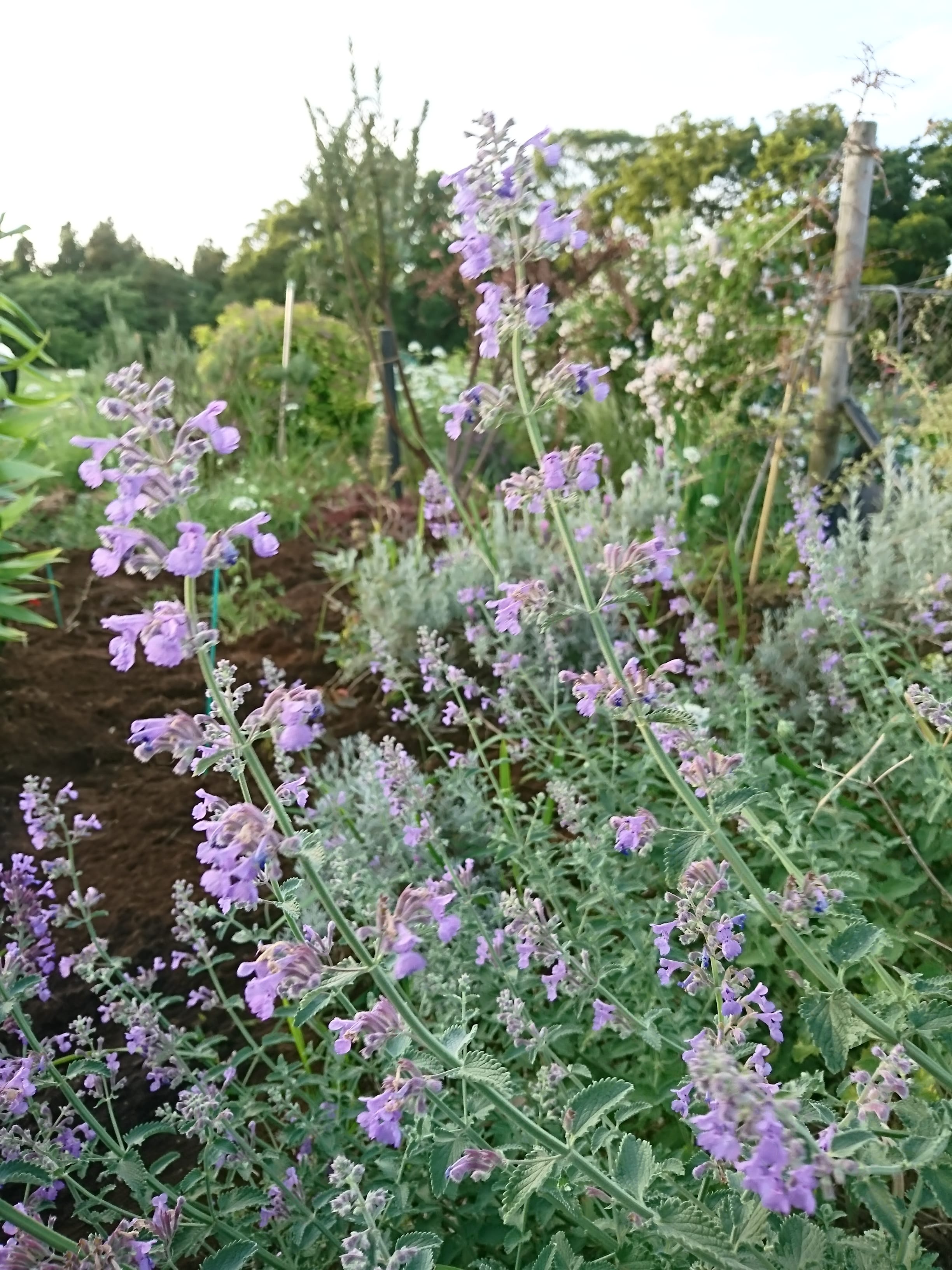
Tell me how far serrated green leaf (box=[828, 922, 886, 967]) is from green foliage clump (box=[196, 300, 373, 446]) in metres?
6.51

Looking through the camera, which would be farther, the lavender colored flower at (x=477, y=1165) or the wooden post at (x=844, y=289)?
the wooden post at (x=844, y=289)

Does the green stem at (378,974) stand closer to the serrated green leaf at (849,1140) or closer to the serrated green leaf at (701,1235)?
the serrated green leaf at (701,1235)

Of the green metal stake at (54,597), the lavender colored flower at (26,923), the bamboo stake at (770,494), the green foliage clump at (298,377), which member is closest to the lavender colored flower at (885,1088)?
the lavender colored flower at (26,923)

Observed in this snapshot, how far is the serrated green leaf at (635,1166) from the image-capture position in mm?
1061

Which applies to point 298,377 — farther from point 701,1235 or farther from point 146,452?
point 701,1235

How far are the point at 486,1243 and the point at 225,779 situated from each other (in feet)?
6.19

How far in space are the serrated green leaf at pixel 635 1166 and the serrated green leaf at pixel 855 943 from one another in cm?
30

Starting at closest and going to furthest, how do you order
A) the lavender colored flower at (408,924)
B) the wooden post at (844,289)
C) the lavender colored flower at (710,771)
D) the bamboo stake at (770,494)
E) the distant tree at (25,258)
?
the lavender colored flower at (408,924) → the lavender colored flower at (710,771) → the bamboo stake at (770,494) → the wooden post at (844,289) → the distant tree at (25,258)

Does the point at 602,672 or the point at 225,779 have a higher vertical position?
the point at 602,672

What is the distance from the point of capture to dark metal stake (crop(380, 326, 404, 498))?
514 cm

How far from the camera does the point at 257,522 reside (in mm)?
1000

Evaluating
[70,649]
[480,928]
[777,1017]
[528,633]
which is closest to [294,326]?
[70,649]

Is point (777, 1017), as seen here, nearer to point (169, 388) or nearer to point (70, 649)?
point (169, 388)

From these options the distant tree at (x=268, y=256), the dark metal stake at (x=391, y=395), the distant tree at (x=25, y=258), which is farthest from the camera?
the distant tree at (x=268, y=256)
